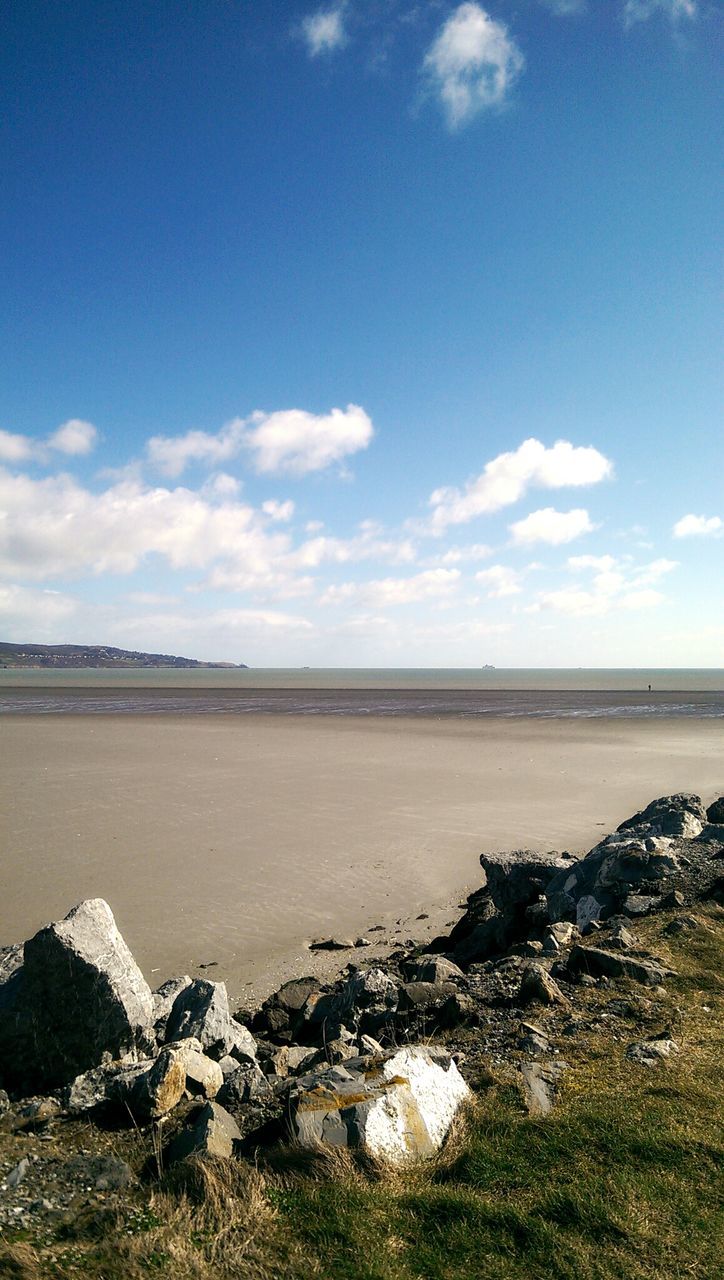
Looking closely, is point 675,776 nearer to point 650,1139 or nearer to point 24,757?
point 650,1139

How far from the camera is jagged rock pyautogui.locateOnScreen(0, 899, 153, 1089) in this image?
649cm

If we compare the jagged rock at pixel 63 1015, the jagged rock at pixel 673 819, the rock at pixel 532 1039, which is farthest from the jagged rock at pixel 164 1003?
the jagged rock at pixel 673 819

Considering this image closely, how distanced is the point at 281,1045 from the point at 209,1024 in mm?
1486

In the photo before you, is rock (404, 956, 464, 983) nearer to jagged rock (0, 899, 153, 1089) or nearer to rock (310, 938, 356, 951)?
rock (310, 938, 356, 951)

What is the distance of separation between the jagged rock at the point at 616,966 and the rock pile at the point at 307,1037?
2cm

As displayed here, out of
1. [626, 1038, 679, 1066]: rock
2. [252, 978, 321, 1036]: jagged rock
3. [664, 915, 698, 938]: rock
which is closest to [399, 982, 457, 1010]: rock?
[252, 978, 321, 1036]: jagged rock

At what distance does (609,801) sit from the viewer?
71.1 feet

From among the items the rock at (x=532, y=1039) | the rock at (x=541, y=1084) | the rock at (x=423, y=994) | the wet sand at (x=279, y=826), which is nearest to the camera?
the rock at (x=541, y=1084)

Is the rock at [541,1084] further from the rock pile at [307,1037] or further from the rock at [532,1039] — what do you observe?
the rock at [532,1039]

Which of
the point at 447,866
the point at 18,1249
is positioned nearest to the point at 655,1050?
the point at 18,1249

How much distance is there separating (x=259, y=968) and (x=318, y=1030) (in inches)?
108

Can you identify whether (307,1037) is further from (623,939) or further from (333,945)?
(623,939)

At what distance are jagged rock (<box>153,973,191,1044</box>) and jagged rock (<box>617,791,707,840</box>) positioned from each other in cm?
951

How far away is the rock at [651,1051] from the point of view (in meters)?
5.94
